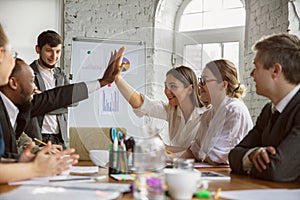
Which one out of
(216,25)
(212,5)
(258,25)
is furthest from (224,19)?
(258,25)

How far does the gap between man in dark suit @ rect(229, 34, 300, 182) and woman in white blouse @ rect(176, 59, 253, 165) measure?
281 millimetres

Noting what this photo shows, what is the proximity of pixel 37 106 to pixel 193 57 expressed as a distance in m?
0.84

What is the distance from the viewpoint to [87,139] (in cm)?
206

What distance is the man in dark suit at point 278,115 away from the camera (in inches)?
59.5

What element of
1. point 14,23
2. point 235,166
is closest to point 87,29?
point 14,23

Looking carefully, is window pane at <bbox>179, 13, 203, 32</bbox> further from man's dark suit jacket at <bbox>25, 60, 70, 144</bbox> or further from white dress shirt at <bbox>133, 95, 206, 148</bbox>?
white dress shirt at <bbox>133, 95, 206, 148</bbox>

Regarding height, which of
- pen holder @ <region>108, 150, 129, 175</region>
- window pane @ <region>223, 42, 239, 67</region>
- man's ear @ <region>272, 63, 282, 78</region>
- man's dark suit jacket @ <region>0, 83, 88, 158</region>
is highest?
window pane @ <region>223, 42, 239, 67</region>

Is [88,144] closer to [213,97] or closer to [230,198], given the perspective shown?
[213,97]

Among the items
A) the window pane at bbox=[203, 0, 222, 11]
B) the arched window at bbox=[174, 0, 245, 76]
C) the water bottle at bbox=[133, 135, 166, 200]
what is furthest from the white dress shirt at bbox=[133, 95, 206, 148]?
the window pane at bbox=[203, 0, 222, 11]

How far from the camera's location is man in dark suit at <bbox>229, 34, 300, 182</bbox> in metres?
1.51

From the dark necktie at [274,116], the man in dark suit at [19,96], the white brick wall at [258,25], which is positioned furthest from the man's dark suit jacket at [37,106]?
the white brick wall at [258,25]

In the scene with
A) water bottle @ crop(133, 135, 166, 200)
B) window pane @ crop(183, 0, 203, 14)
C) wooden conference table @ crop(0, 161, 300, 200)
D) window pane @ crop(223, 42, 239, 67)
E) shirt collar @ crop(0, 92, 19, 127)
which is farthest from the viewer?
window pane @ crop(183, 0, 203, 14)

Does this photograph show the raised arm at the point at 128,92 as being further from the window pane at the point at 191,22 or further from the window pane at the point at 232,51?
the window pane at the point at 191,22

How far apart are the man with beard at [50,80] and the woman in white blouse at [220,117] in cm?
110
